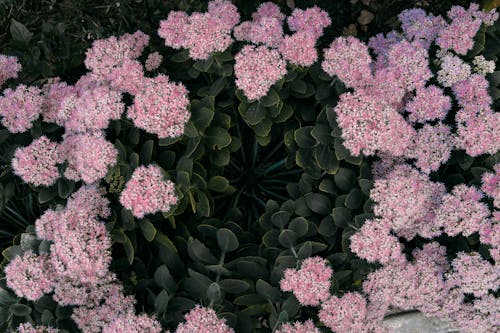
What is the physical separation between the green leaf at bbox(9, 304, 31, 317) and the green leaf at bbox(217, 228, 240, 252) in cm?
89

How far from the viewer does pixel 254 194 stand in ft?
8.81

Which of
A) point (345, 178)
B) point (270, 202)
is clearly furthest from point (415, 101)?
point (270, 202)

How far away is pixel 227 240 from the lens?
214 centimetres

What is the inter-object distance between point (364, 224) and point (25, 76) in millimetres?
1967

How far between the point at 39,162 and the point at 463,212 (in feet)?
6.29

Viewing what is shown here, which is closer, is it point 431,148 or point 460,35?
point 431,148

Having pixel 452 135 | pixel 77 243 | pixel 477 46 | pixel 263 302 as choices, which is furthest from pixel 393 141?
pixel 77 243

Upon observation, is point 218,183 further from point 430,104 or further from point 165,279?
point 430,104

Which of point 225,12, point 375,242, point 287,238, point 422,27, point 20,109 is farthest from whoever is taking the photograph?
point 422,27

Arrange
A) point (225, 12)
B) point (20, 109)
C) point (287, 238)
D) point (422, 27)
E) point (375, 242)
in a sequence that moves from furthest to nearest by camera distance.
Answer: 1. point (422, 27)
2. point (225, 12)
3. point (20, 109)
4. point (287, 238)
5. point (375, 242)

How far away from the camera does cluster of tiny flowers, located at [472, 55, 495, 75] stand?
2305 mm

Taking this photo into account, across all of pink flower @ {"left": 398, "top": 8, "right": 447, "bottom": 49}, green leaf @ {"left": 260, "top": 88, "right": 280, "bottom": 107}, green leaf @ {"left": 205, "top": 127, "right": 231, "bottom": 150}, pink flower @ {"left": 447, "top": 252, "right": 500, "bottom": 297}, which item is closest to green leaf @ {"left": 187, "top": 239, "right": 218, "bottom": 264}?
green leaf @ {"left": 205, "top": 127, "right": 231, "bottom": 150}

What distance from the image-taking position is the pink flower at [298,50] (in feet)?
7.04

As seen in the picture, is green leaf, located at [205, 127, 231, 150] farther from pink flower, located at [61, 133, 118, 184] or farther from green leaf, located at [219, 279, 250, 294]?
green leaf, located at [219, 279, 250, 294]
